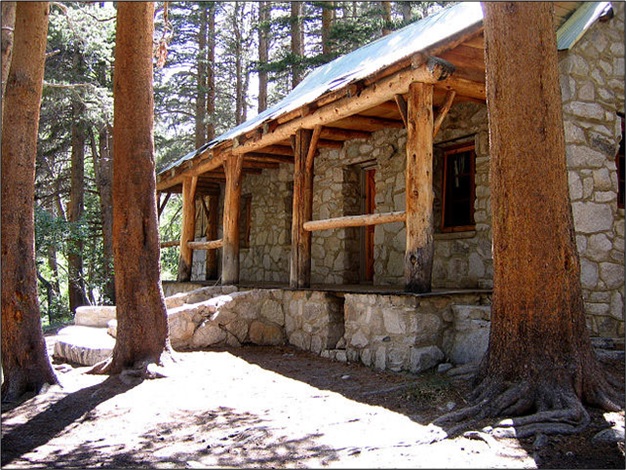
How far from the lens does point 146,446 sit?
4.27 meters

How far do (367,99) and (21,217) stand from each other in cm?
422

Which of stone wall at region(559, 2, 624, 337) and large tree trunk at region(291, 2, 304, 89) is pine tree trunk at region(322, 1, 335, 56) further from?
stone wall at region(559, 2, 624, 337)

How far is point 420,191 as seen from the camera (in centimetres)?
650

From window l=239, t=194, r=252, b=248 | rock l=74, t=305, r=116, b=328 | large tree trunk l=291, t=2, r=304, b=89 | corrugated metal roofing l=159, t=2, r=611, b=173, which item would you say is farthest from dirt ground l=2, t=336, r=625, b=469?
large tree trunk l=291, t=2, r=304, b=89

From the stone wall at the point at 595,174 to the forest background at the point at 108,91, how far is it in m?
8.13

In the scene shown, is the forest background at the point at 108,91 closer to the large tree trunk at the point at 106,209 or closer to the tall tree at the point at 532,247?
the large tree trunk at the point at 106,209

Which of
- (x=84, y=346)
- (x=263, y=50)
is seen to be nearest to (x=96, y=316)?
(x=84, y=346)

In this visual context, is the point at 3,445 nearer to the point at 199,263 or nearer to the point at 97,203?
the point at 199,263

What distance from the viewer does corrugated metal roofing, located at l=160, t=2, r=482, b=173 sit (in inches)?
260

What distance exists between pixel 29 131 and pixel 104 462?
3727 mm

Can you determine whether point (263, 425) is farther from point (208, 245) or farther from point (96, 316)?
point (208, 245)

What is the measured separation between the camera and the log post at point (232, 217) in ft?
33.7

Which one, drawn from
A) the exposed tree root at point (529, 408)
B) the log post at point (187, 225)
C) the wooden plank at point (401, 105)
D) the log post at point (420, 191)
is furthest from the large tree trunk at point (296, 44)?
the exposed tree root at point (529, 408)

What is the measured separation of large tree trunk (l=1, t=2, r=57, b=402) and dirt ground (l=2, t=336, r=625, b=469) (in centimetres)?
42
